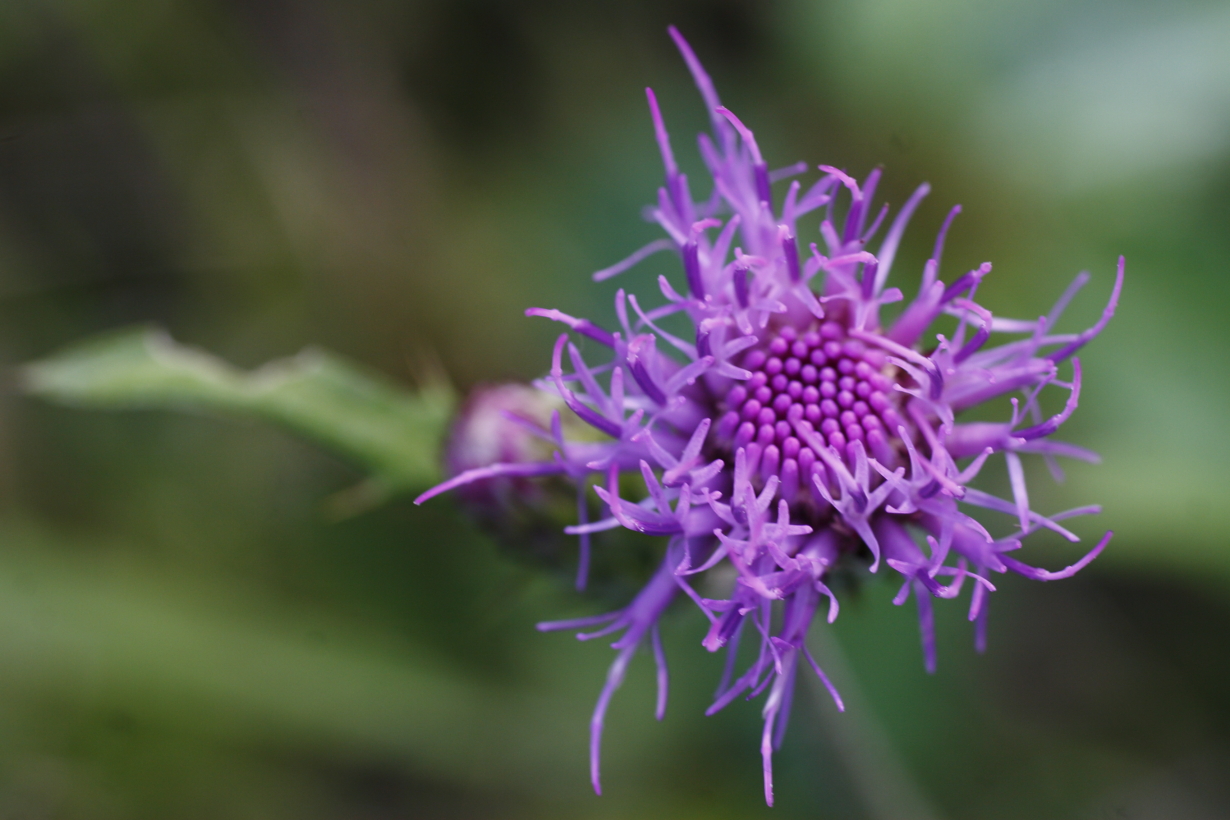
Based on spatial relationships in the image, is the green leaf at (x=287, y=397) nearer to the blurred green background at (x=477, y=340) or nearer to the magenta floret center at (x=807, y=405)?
the blurred green background at (x=477, y=340)

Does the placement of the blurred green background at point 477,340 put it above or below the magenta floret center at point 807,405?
above

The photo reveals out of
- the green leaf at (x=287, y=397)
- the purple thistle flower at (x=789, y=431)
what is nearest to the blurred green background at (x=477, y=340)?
the green leaf at (x=287, y=397)

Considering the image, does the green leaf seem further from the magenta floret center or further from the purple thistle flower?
the magenta floret center

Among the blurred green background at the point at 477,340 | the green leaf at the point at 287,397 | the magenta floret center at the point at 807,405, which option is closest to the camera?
the magenta floret center at the point at 807,405

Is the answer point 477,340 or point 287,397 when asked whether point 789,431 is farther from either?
point 477,340

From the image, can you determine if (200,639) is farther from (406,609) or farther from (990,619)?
(990,619)

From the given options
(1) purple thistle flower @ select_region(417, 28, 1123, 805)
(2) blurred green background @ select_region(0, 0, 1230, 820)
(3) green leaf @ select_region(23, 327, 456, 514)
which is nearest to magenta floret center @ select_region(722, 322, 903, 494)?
(1) purple thistle flower @ select_region(417, 28, 1123, 805)

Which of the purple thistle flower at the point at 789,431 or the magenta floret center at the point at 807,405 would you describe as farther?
the magenta floret center at the point at 807,405
